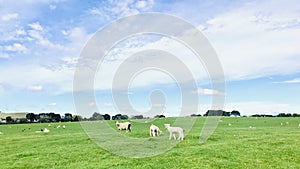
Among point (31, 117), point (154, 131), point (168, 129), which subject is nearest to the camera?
point (168, 129)

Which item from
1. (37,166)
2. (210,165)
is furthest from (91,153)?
(210,165)

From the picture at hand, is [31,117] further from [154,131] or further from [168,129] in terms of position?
[168,129]

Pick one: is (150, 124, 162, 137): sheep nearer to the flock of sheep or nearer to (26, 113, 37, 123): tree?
the flock of sheep

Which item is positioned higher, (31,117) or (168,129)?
(31,117)

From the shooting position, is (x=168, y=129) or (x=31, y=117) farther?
(x=31, y=117)

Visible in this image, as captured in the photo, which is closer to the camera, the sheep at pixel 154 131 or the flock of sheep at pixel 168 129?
the flock of sheep at pixel 168 129

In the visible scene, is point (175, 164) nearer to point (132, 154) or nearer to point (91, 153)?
point (132, 154)

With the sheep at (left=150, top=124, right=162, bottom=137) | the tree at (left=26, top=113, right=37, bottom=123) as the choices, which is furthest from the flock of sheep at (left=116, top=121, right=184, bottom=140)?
the tree at (left=26, top=113, right=37, bottom=123)

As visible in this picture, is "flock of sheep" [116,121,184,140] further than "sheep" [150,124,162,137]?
No

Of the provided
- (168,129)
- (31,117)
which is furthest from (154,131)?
(31,117)

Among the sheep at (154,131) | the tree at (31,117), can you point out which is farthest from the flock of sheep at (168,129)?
the tree at (31,117)

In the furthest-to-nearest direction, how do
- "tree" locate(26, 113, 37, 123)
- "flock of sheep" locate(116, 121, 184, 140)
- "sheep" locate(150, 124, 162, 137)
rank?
"tree" locate(26, 113, 37, 123) → "sheep" locate(150, 124, 162, 137) → "flock of sheep" locate(116, 121, 184, 140)

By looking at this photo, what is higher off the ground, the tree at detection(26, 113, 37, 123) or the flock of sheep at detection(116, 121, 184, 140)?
the tree at detection(26, 113, 37, 123)

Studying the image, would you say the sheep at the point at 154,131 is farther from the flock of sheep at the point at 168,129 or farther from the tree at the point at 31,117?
the tree at the point at 31,117
